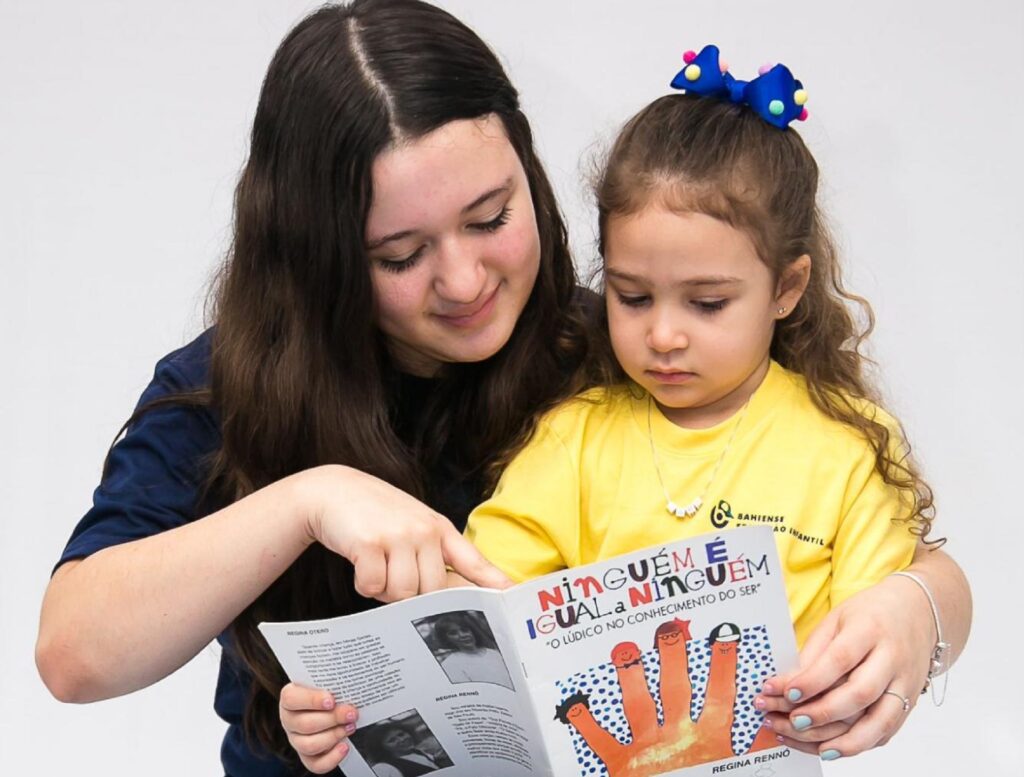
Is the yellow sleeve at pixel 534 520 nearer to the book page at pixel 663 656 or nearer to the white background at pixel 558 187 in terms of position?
the book page at pixel 663 656

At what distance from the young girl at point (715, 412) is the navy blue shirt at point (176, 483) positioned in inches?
6.4

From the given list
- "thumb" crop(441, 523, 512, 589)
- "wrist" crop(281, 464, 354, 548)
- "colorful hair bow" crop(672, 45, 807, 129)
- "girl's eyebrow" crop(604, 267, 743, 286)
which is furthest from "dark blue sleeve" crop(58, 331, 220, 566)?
"colorful hair bow" crop(672, 45, 807, 129)

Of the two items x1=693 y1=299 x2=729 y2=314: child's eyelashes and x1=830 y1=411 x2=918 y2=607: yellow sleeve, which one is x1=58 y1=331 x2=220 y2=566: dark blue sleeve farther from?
x1=830 y1=411 x2=918 y2=607: yellow sleeve

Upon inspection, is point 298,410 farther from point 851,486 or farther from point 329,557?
point 851,486

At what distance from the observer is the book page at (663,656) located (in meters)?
1.30

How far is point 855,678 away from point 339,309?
588mm

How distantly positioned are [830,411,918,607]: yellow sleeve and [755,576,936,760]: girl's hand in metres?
0.06

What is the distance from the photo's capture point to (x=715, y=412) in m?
1.59

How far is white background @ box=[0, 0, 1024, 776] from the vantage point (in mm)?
2541

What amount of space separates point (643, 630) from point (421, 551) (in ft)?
0.64

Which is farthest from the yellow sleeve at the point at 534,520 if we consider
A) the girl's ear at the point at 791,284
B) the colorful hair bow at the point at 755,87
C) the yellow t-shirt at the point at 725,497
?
the colorful hair bow at the point at 755,87

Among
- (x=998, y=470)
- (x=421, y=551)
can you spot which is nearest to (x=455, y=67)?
(x=421, y=551)

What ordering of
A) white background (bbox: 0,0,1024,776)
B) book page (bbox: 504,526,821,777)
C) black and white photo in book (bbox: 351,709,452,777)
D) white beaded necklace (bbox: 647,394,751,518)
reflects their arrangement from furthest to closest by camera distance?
1. white background (bbox: 0,0,1024,776)
2. white beaded necklace (bbox: 647,394,751,518)
3. black and white photo in book (bbox: 351,709,452,777)
4. book page (bbox: 504,526,821,777)

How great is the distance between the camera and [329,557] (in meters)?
1.63
